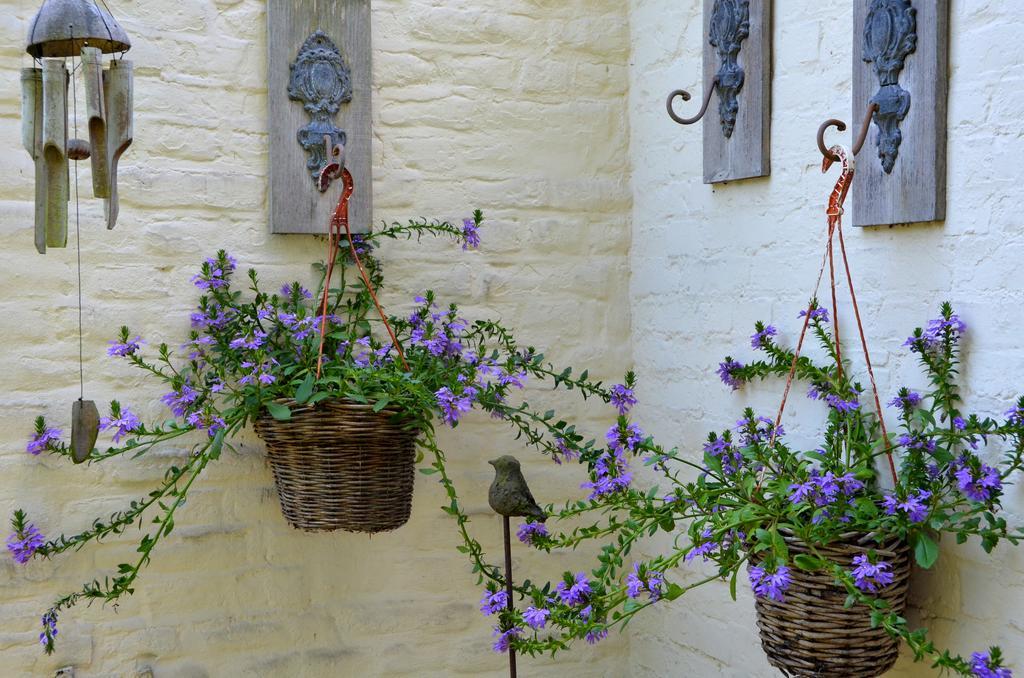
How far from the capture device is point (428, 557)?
126 inches

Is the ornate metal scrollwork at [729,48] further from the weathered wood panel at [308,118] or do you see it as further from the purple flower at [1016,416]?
the purple flower at [1016,416]

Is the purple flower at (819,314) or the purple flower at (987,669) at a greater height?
the purple flower at (819,314)

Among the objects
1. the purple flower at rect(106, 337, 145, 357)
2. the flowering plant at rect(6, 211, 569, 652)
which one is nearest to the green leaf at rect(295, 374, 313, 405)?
the flowering plant at rect(6, 211, 569, 652)

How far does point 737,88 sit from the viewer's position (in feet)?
9.24

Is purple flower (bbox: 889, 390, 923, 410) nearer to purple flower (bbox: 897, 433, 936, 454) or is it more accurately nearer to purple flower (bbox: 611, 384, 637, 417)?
purple flower (bbox: 897, 433, 936, 454)

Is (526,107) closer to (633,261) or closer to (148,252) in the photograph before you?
(633,261)

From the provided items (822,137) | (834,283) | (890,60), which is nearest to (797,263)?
(834,283)

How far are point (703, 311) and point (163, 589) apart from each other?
1.54 m

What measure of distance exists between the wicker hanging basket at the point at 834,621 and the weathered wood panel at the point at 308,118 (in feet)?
4.86

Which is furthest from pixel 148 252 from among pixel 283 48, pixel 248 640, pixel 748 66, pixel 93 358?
pixel 748 66

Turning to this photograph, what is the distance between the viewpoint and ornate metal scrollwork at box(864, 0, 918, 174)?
228 cm

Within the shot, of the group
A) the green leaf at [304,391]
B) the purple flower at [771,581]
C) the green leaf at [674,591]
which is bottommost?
the green leaf at [674,591]

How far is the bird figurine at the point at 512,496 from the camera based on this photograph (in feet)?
8.76

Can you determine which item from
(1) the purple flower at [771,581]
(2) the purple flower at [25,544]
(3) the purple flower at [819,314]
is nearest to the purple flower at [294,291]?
(2) the purple flower at [25,544]
